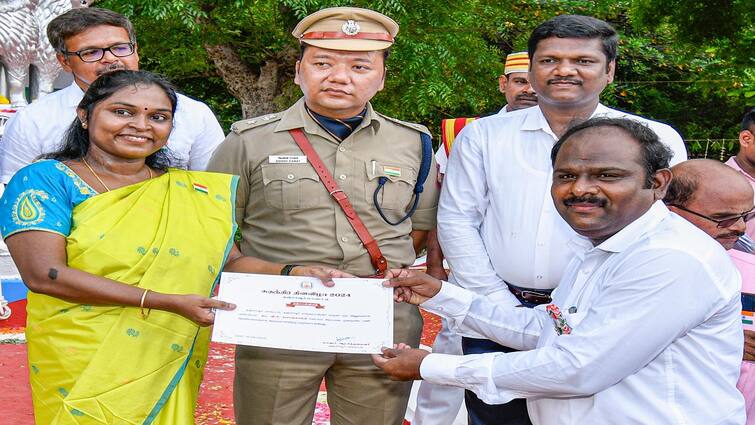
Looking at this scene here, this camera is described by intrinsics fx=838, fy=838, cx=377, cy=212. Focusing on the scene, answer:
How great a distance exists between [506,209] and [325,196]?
719mm

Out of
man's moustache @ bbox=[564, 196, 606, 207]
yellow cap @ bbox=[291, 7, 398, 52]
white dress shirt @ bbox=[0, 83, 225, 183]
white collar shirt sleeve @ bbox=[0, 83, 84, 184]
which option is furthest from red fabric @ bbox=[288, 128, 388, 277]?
white collar shirt sleeve @ bbox=[0, 83, 84, 184]

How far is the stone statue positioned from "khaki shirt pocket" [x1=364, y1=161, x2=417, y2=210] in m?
5.59

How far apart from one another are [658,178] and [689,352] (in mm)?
493

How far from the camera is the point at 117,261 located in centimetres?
278

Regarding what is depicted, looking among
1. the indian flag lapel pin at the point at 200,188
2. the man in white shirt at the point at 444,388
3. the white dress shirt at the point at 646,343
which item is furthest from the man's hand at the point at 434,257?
the white dress shirt at the point at 646,343

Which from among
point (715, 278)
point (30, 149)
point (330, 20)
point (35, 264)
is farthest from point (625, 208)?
point (30, 149)

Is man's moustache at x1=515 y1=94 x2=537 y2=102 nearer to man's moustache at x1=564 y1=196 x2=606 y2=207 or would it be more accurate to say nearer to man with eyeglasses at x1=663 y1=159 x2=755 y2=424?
man with eyeglasses at x1=663 y1=159 x2=755 y2=424

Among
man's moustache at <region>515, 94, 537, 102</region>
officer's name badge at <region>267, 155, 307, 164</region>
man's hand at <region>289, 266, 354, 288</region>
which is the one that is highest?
officer's name badge at <region>267, 155, 307, 164</region>

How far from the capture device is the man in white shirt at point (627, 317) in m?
2.16

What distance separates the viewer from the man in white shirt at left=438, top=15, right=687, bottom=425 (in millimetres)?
3281

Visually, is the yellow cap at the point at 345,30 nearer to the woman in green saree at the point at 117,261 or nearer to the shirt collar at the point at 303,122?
the shirt collar at the point at 303,122

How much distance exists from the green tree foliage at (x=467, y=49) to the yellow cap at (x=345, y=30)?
6275 millimetres

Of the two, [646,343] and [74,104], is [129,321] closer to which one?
[74,104]

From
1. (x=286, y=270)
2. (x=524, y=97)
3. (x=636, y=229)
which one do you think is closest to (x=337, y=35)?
(x=286, y=270)
